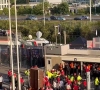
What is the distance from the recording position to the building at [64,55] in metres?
24.6

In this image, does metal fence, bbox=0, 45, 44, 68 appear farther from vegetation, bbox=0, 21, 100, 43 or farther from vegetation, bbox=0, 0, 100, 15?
vegetation, bbox=0, 0, 100, 15

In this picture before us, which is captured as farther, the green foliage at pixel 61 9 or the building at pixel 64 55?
the green foliage at pixel 61 9

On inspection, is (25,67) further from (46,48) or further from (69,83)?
(69,83)

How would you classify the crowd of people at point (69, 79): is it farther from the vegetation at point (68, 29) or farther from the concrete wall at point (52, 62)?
the vegetation at point (68, 29)

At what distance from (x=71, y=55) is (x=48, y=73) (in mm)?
4139

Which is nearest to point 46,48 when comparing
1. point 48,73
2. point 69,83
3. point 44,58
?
point 44,58

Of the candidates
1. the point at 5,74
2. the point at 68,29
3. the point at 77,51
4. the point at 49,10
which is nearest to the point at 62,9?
the point at 49,10

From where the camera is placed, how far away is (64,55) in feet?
83.0

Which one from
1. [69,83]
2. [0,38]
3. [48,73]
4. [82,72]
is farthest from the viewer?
[0,38]

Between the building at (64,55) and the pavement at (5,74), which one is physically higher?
the building at (64,55)

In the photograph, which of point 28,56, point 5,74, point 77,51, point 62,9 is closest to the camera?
point 5,74

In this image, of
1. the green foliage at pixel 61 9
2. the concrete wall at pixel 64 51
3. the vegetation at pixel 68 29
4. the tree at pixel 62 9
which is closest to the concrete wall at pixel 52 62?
the concrete wall at pixel 64 51

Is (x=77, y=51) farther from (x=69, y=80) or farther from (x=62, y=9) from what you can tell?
(x=62, y=9)

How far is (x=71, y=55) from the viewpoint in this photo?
25297 mm
